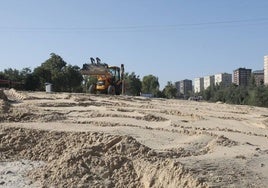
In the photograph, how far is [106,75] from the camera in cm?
3212

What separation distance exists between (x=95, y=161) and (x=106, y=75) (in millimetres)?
24826

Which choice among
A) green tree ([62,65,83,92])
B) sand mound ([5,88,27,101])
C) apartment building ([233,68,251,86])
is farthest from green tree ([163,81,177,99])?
sand mound ([5,88,27,101])

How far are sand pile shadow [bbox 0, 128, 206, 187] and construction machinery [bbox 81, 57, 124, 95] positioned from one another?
73.3ft

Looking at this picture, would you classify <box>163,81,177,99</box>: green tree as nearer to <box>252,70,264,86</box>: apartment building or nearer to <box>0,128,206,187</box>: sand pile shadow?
<box>252,70,264,86</box>: apartment building

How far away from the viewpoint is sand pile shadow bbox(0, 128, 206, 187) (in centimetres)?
647

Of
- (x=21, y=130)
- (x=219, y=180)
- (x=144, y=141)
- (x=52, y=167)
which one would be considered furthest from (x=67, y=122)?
(x=219, y=180)

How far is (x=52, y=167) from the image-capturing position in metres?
7.44

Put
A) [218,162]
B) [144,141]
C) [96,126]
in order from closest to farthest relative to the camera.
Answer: [218,162] → [144,141] → [96,126]

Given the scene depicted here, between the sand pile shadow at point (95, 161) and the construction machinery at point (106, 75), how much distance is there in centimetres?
2234

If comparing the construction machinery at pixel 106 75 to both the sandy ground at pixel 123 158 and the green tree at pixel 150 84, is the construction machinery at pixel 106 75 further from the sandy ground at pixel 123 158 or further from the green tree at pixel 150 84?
the green tree at pixel 150 84

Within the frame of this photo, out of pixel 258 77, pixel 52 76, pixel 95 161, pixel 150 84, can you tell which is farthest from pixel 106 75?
pixel 258 77

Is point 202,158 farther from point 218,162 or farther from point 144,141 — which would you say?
point 144,141

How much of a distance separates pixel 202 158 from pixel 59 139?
3.13 meters

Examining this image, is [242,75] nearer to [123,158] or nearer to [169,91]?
[169,91]
